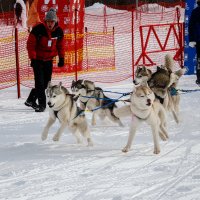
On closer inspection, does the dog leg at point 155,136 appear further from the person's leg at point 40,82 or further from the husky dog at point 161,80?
the person's leg at point 40,82

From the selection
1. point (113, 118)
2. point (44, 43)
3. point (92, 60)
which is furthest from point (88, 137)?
point (92, 60)

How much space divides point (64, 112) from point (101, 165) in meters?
0.87

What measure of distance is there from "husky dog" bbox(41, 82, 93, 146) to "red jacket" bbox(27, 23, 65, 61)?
181 cm

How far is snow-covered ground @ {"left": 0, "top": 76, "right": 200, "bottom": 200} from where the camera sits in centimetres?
314

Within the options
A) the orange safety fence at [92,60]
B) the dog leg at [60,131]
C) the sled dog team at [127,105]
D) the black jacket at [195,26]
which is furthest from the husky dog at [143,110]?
the orange safety fence at [92,60]

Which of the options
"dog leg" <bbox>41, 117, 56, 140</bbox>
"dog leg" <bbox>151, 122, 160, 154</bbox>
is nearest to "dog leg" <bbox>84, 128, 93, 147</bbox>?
"dog leg" <bbox>41, 117, 56, 140</bbox>

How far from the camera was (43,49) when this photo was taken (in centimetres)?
634

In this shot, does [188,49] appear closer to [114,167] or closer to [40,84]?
[40,84]

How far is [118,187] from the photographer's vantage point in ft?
10.6

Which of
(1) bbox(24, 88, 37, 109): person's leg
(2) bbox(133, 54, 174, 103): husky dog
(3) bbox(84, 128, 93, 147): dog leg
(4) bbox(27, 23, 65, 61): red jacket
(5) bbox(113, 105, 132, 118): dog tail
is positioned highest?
(4) bbox(27, 23, 65, 61): red jacket

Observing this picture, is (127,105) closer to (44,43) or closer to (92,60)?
(44,43)

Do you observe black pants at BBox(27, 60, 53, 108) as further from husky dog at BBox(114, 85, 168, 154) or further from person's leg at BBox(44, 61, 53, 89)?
husky dog at BBox(114, 85, 168, 154)

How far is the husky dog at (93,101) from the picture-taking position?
547 centimetres

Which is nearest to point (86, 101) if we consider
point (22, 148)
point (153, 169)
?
point (22, 148)
